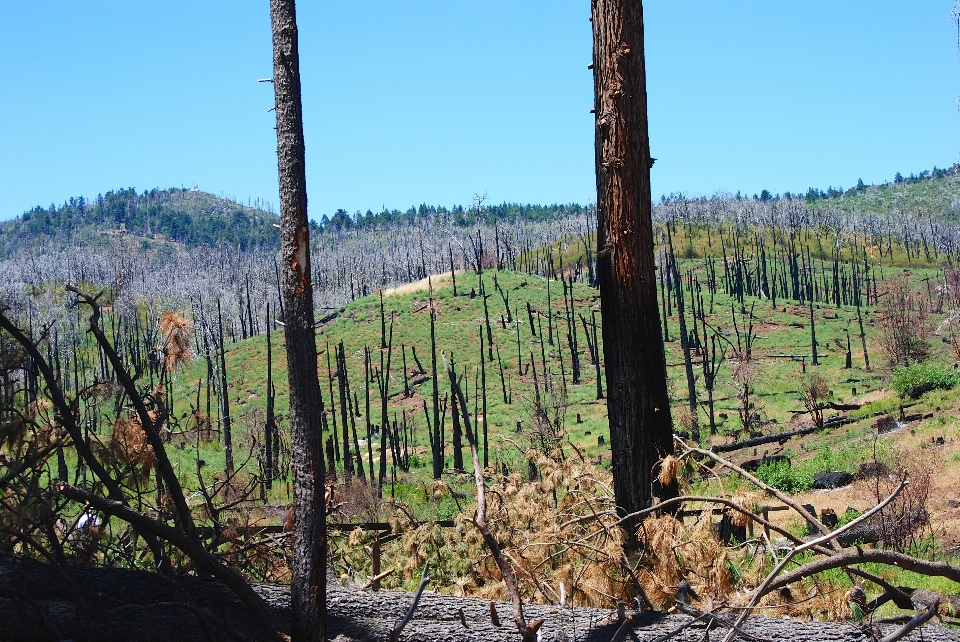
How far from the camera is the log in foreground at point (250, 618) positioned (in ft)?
11.3

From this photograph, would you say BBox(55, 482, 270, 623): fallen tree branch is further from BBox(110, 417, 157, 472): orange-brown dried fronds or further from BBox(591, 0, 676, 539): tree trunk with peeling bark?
BBox(591, 0, 676, 539): tree trunk with peeling bark

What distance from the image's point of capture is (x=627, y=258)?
18.3 feet

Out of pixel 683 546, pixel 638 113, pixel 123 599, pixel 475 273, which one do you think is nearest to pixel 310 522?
pixel 123 599

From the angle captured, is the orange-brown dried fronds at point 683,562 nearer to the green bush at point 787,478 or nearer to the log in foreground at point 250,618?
the log in foreground at point 250,618

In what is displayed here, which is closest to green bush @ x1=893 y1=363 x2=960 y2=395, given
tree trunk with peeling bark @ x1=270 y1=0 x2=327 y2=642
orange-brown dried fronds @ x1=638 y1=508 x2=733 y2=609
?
orange-brown dried fronds @ x1=638 y1=508 x2=733 y2=609

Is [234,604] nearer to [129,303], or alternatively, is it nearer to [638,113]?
[638,113]

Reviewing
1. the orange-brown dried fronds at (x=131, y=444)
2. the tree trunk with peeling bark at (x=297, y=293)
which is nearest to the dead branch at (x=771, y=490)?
the tree trunk with peeling bark at (x=297, y=293)

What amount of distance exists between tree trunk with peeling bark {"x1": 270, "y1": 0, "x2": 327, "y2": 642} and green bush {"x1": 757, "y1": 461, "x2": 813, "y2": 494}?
1353 centimetres

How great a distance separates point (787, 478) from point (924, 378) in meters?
13.6

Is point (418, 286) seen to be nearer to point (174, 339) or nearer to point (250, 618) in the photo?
point (174, 339)

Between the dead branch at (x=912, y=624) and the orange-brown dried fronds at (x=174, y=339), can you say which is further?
the orange-brown dried fronds at (x=174, y=339)

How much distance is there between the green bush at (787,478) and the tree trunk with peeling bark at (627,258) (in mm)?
11686

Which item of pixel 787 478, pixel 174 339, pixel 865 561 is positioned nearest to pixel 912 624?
pixel 865 561

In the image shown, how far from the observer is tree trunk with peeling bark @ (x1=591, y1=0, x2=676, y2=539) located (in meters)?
5.50
